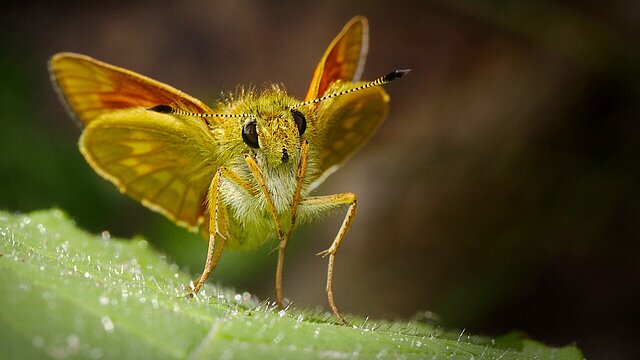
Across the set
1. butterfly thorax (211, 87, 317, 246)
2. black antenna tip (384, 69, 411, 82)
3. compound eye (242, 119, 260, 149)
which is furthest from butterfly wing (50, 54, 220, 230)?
black antenna tip (384, 69, 411, 82)

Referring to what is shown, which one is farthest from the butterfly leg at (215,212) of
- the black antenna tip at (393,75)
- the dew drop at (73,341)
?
the dew drop at (73,341)

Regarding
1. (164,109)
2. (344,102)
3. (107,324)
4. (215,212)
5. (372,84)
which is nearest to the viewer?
(107,324)

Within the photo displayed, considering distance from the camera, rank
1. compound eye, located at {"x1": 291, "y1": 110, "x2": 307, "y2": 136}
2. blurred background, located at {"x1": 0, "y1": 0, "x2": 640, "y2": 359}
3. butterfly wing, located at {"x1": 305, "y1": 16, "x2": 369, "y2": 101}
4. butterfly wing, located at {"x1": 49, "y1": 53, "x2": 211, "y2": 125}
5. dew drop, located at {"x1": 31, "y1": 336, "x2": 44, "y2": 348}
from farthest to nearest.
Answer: blurred background, located at {"x1": 0, "y1": 0, "x2": 640, "y2": 359} < butterfly wing, located at {"x1": 305, "y1": 16, "x2": 369, "y2": 101} < butterfly wing, located at {"x1": 49, "y1": 53, "x2": 211, "y2": 125} < compound eye, located at {"x1": 291, "y1": 110, "x2": 307, "y2": 136} < dew drop, located at {"x1": 31, "y1": 336, "x2": 44, "y2": 348}

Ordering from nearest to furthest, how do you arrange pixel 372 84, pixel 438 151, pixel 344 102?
1. pixel 372 84
2. pixel 344 102
3. pixel 438 151

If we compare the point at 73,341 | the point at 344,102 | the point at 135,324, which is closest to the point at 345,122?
the point at 344,102

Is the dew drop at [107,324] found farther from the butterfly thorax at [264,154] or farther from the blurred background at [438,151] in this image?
the blurred background at [438,151]

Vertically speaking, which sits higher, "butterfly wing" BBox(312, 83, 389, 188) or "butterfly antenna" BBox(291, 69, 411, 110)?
"butterfly antenna" BBox(291, 69, 411, 110)

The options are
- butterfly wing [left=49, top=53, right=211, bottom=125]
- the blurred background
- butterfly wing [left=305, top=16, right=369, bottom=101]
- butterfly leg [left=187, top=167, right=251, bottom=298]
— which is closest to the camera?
butterfly leg [left=187, top=167, right=251, bottom=298]

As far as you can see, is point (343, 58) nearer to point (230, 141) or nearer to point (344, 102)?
point (344, 102)

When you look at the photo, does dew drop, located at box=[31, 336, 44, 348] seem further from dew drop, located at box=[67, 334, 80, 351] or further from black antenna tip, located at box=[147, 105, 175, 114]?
black antenna tip, located at box=[147, 105, 175, 114]
